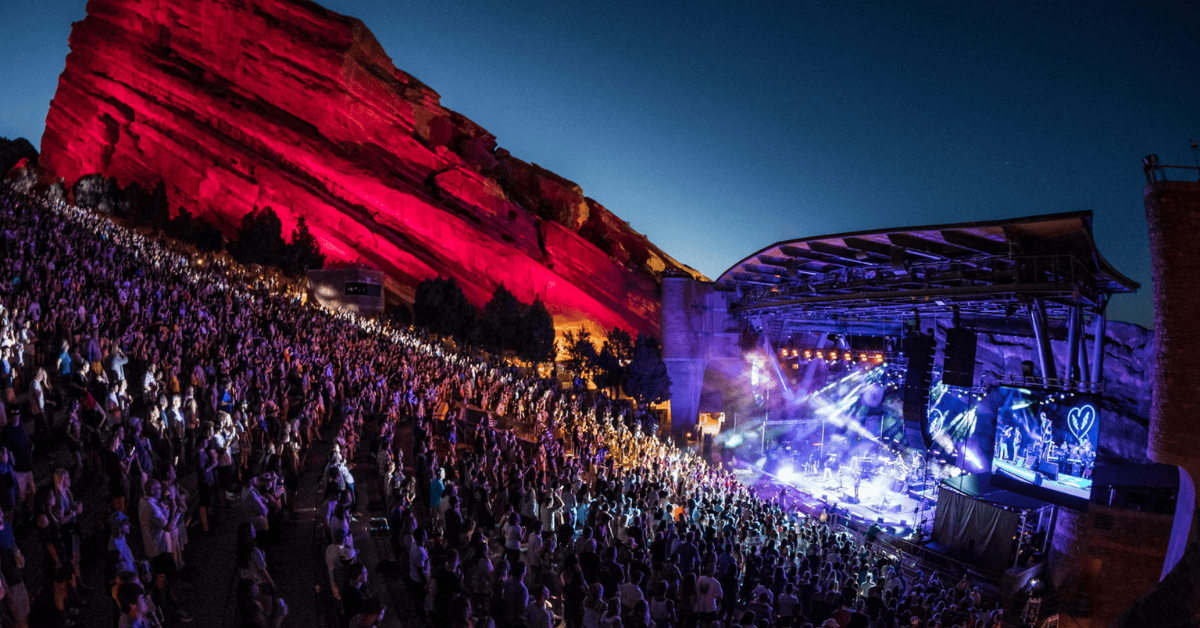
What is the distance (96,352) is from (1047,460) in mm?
21195

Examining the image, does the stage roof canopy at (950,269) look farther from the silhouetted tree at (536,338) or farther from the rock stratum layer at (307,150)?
the rock stratum layer at (307,150)

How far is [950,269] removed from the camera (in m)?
14.8

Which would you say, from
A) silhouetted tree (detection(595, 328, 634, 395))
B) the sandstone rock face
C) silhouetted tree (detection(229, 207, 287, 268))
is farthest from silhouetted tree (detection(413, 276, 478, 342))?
the sandstone rock face

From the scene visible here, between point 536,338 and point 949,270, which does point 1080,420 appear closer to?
point 949,270

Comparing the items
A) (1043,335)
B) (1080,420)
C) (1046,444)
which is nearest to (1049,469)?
(1046,444)

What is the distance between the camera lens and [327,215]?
→ 47344mm

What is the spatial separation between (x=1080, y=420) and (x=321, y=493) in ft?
54.2

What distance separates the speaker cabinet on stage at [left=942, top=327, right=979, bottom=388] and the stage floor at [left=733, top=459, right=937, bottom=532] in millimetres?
5813

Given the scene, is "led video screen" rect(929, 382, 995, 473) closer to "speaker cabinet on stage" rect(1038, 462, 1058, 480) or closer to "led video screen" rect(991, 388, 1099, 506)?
"led video screen" rect(991, 388, 1099, 506)

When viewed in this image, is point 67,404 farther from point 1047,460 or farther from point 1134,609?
point 1047,460

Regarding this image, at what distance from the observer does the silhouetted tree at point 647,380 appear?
31.3m

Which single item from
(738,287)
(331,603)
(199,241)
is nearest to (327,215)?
(199,241)

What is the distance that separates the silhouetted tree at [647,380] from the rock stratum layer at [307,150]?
50.5 ft

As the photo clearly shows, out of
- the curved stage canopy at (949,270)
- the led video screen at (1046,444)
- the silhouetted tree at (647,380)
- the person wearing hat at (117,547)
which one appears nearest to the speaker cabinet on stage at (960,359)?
the curved stage canopy at (949,270)
